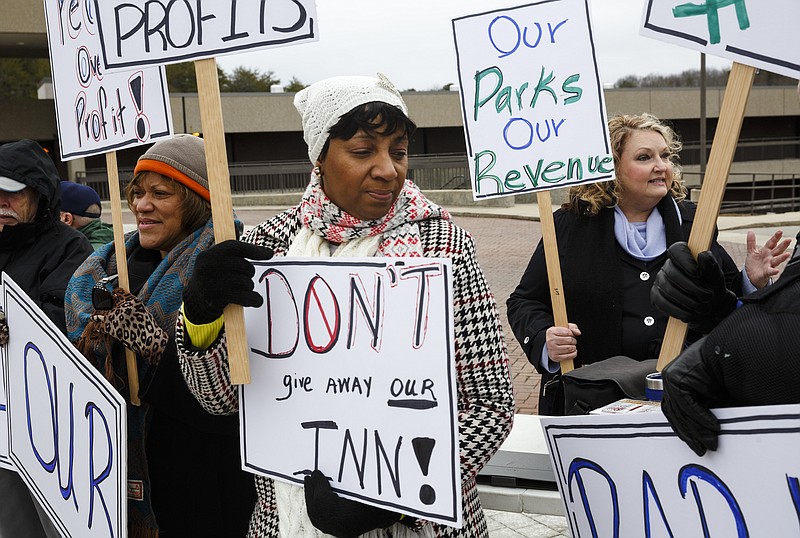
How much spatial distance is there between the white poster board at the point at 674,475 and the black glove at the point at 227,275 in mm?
769

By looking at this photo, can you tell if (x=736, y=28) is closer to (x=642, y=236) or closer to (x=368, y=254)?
(x=368, y=254)

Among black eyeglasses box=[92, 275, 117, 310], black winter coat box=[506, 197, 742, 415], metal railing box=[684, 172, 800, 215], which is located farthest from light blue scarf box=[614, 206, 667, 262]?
metal railing box=[684, 172, 800, 215]

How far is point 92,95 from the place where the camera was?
9.04 ft

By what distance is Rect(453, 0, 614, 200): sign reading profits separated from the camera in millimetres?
2711

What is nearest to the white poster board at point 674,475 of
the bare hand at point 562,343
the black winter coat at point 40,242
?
the bare hand at point 562,343

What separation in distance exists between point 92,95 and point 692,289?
6.21 ft

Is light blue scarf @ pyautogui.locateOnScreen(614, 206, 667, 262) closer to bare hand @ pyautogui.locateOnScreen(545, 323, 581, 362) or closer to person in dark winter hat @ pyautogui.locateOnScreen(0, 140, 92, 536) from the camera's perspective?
bare hand @ pyautogui.locateOnScreen(545, 323, 581, 362)

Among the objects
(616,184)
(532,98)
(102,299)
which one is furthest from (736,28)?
(102,299)

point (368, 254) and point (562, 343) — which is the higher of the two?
point (368, 254)

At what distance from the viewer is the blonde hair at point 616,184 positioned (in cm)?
327

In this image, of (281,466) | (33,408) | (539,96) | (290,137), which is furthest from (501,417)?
(290,137)

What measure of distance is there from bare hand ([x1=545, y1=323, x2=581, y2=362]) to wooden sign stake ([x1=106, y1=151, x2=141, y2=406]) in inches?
53.0

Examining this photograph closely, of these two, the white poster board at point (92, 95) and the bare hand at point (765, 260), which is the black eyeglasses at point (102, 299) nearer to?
the white poster board at point (92, 95)

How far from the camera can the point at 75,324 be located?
292 cm
